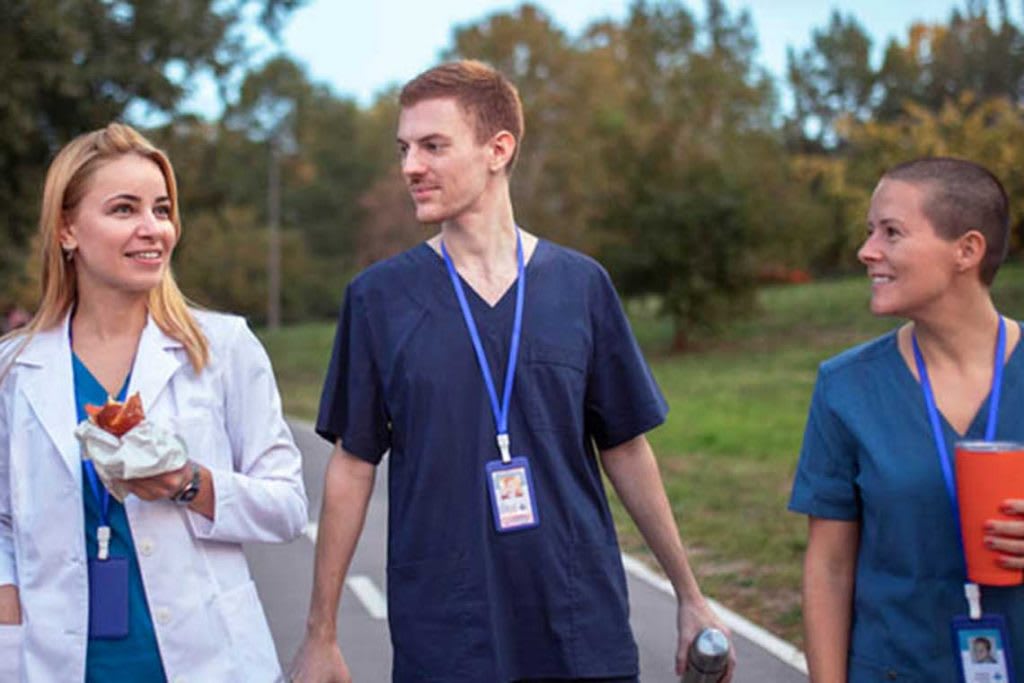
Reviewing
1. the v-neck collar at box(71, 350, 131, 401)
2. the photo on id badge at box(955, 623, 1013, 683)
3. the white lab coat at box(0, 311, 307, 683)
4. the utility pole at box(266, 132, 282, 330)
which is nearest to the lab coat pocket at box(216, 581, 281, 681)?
the white lab coat at box(0, 311, 307, 683)

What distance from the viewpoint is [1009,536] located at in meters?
2.74

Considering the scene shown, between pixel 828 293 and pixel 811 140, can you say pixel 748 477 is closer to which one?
pixel 828 293

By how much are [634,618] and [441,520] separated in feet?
15.5

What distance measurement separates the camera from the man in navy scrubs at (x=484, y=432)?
323 cm

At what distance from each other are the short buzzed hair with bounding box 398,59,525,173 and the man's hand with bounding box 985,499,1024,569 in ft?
4.84

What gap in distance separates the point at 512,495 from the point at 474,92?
0.97 metres

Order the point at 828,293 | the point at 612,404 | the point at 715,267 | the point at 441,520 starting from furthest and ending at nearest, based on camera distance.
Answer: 1. the point at 828,293
2. the point at 715,267
3. the point at 612,404
4. the point at 441,520

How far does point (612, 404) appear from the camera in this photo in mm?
3494

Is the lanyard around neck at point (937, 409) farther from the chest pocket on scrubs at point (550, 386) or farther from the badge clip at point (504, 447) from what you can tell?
the badge clip at point (504, 447)

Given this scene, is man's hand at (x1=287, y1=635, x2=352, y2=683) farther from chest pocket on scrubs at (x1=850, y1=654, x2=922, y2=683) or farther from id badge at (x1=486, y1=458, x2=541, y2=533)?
chest pocket on scrubs at (x1=850, y1=654, x2=922, y2=683)

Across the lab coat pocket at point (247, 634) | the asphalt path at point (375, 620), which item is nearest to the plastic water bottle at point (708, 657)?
the lab coat pocket at point (247, 634)

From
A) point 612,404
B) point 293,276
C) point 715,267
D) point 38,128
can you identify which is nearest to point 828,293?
point 715,267

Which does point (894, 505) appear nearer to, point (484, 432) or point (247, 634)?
point (484, 432)

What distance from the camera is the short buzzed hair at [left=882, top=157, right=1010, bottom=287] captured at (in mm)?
3078
